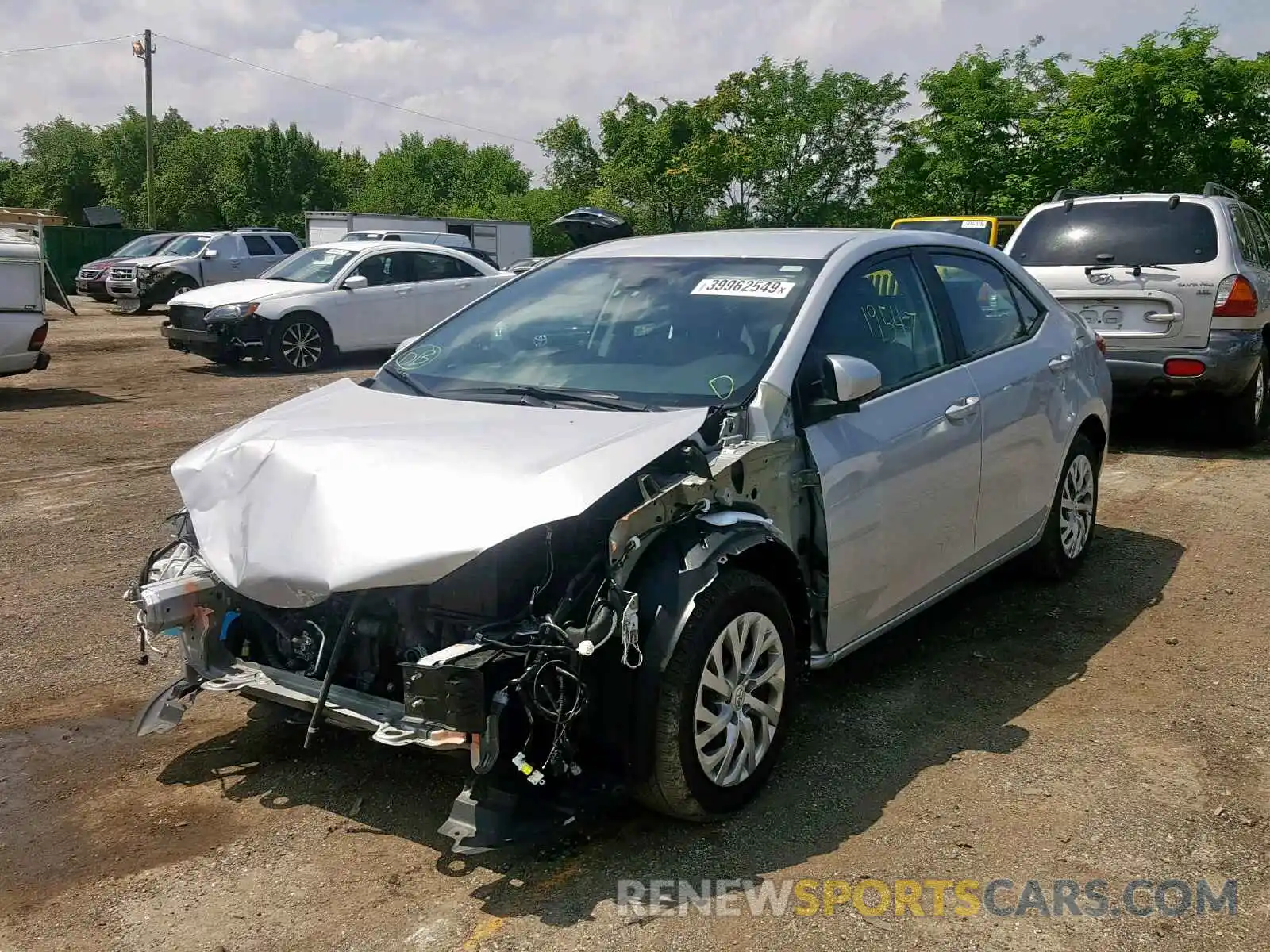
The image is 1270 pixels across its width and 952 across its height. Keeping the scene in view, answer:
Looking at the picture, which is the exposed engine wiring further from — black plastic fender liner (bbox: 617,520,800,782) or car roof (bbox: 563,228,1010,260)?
car roof (bbox: 563,228,1010,260)

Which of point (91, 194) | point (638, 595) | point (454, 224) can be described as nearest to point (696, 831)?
point (638, 595)

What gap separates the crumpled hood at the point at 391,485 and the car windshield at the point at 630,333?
0.30m

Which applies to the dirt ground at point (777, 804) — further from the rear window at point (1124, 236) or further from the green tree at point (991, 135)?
the green tree at point (991, 135)

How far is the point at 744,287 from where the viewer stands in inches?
175

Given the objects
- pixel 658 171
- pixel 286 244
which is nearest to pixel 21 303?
pixel 286 244

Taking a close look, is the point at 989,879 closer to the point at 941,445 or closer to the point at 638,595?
the point at 638,595

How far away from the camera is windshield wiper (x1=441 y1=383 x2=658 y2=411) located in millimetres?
4051

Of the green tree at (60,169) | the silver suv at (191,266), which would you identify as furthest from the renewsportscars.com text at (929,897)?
the green tree at (60,169)

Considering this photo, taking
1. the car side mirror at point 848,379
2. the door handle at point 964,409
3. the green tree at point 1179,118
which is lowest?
the door handle at point 964,409

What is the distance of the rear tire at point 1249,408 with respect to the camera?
9.32m

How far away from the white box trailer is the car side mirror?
2166 centimetres

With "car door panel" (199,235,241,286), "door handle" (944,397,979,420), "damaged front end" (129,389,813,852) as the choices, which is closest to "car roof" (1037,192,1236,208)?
"door handle" (944,397,979,420)

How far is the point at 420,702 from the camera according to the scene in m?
3.12

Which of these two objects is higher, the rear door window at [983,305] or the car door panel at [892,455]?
the rear door window at [983,305]
